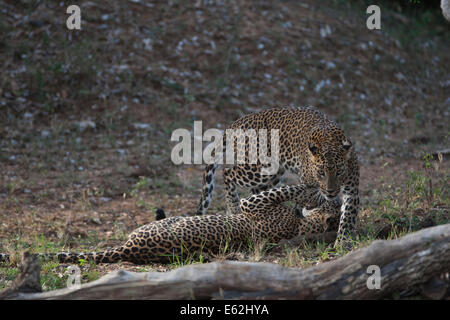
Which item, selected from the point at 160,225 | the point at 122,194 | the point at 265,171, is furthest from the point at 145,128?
the point at 160,225

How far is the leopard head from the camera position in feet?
21.0

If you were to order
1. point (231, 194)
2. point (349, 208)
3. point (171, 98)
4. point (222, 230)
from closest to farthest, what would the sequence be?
point (222, 230), point (349, 208), point (231, 194), point (171, 98)

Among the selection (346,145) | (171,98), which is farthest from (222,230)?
(171,98)

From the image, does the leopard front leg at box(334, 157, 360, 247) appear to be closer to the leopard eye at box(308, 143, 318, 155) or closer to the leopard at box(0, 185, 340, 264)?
the leopard at box(0, 185, 340, 264)

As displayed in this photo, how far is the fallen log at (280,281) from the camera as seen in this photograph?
12.4ft

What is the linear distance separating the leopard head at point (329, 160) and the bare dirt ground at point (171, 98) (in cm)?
67

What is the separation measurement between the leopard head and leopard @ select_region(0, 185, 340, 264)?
1.14 ft

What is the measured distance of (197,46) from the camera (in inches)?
538

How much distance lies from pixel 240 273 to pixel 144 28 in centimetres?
1070

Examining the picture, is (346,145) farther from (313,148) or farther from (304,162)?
(304,162)

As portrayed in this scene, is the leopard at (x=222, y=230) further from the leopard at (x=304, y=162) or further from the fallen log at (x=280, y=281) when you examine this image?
the fallen log at (x=280, y=281)

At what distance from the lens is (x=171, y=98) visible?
12391 mm

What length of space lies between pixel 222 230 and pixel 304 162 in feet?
4.92
